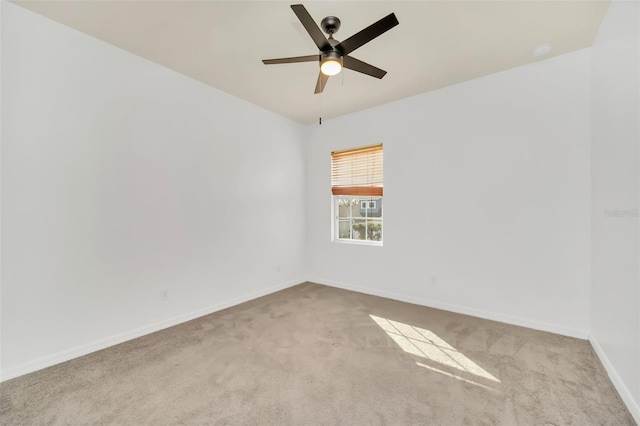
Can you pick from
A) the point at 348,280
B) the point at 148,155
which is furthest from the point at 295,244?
the point at 148,155

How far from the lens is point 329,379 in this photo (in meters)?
2.03

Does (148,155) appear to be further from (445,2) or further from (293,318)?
(445,2)

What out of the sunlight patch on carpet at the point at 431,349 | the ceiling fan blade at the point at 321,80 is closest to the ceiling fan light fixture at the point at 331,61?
the ceiling fan blade at the point at 321,80

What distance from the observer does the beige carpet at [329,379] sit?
66.2 inches

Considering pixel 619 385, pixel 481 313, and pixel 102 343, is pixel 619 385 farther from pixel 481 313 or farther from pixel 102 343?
pixel 102 343

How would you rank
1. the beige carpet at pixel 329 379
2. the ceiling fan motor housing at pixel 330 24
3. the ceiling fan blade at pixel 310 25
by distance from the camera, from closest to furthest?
the ceiling fan blade at pixel 310 25 → the beige carpet at pixel 329 379 → the ceiling fan motor housing at pixel 330 24

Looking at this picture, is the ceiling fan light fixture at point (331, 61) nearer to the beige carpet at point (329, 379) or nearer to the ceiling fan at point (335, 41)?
the ceiling fan at point (335, 41)

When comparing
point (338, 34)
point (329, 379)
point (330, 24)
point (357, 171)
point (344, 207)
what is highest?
point (338, 34)

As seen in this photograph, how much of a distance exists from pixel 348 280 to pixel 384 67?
2.97 metres

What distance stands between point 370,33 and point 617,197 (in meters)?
2.11

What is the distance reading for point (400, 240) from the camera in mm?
3791

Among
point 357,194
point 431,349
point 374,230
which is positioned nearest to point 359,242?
point 374,230

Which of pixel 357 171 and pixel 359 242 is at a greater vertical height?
pixel 357 171

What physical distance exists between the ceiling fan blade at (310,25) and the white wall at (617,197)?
75.5 inches
